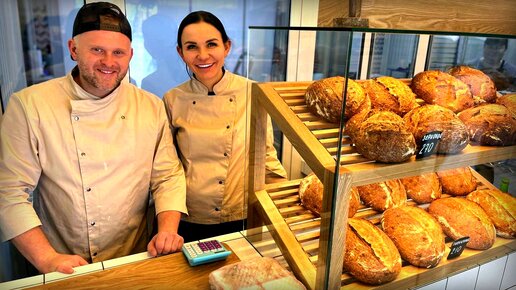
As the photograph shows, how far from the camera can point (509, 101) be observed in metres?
1.02

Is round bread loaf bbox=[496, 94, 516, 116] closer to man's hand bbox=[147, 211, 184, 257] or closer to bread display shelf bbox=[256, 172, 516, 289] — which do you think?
bread display shelf bbox=[256, 172, 516, 289]

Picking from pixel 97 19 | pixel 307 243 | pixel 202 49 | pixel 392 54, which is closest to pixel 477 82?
pixel 392 54

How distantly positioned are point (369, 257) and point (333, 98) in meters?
0.37

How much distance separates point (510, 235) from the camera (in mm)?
1068

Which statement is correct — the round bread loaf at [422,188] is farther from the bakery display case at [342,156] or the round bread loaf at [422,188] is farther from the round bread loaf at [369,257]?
the round bread loaf at [369,257]

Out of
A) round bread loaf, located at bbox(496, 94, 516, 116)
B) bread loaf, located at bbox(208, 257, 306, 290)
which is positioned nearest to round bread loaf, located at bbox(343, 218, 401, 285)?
bread loaf, located at bbox(208, 257, 306, 290)

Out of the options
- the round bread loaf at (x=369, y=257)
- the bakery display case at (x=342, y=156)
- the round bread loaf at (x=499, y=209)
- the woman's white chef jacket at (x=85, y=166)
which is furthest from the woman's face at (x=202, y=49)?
the round bread loaf at (x=499, y=209)

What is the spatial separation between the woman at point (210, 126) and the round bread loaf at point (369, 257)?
2.35 ft

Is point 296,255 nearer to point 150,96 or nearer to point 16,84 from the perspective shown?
point 150,96

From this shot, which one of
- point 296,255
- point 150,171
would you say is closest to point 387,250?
point 296,255

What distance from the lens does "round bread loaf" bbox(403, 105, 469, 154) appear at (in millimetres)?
833

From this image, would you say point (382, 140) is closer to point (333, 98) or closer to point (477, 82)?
point (333, 98)

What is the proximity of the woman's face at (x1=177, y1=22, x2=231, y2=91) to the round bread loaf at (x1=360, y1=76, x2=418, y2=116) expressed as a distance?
2.56 ft

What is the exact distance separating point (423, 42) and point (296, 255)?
21.5 inches
